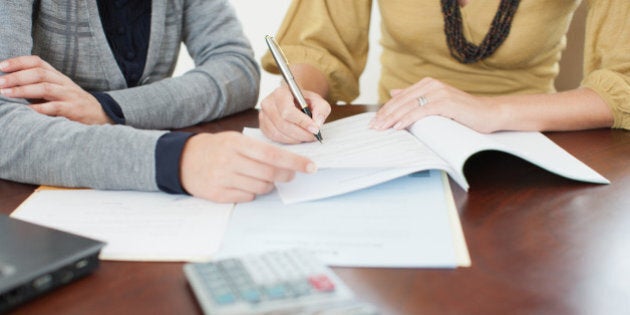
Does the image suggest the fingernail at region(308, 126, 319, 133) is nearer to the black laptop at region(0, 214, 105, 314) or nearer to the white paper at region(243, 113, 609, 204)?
the white paper at region(243, 113, 609, 204)

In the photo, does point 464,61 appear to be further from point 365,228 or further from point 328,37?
point 365,228

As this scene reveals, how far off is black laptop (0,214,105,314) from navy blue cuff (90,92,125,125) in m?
0.38

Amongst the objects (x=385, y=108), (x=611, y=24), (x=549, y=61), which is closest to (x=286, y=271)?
(x=385, y=108)

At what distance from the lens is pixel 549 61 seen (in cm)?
138

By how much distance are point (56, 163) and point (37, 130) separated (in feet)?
0.19

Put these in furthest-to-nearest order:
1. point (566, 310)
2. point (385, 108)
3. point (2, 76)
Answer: point (385, 108), point (2, 76), point (566, 310)

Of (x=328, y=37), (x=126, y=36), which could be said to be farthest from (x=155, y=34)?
(x=328, y=37)

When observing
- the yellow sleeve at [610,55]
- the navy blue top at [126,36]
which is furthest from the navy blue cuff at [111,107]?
the yellow sleeve at [610,55]

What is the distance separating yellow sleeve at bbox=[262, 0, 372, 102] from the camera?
127cm

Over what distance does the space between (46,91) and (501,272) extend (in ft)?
2.20

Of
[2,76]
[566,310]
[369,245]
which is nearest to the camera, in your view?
[566,310]

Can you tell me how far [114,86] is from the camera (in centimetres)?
108

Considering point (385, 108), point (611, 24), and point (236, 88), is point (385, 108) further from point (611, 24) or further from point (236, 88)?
point (611, 24)

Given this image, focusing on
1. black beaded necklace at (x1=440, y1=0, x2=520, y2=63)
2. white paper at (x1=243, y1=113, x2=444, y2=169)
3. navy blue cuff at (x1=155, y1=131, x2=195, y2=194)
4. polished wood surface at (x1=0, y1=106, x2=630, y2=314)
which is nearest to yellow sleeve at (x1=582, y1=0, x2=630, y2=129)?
black beaded necklace at (x1=440, y1=0, x2=520, y2=63)
